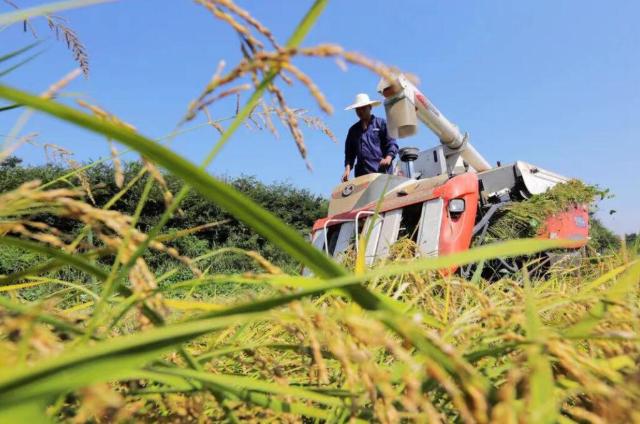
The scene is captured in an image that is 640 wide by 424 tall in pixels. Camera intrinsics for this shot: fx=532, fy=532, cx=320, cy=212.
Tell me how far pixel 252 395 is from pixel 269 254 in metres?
10.6

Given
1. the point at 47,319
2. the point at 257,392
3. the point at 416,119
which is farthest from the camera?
the point at 416,119

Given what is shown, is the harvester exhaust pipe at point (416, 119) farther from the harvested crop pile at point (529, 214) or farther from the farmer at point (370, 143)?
the harvested crop pile at point (529, 214)

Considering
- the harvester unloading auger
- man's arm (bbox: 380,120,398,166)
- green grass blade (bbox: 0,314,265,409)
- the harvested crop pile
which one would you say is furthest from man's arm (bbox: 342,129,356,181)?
green grass blade (bbox: 0,314,265,409)

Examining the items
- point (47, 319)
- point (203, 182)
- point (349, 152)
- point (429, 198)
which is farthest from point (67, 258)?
point (349, 152)

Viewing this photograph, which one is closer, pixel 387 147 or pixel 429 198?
pixel 429 198

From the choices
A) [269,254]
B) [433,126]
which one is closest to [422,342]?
[433,126]

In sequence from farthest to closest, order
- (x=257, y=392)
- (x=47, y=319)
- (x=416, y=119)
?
(x=416, y=119) < (x=257, y=392) < (x=47, y=319)

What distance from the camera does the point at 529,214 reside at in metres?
5.16

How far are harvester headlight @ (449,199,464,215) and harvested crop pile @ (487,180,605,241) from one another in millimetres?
721

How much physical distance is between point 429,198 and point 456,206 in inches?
9.3

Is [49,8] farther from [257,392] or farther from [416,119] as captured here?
[416,119]

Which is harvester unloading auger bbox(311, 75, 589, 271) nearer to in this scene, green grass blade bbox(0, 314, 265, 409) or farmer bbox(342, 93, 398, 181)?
farmer bbox(342, 93, 398, 181)

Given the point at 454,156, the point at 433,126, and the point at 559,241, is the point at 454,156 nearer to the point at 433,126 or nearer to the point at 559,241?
the point at 433,126

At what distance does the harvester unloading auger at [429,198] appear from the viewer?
4418 millimetres
